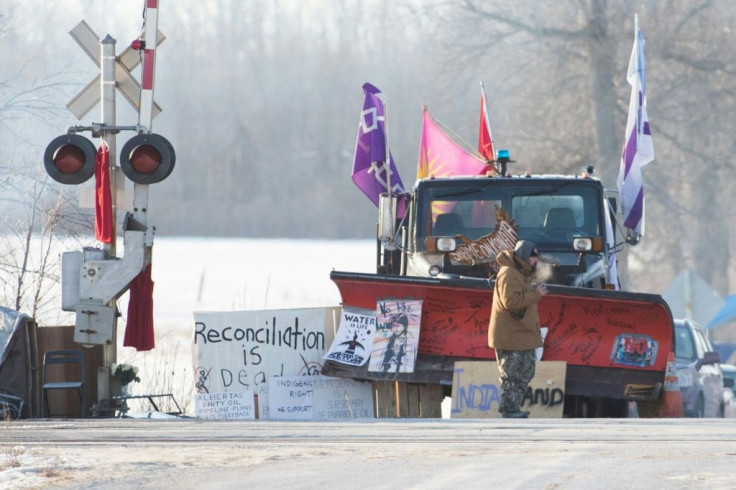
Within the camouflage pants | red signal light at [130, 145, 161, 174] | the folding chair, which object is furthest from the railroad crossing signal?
Answer: the camouflage pants

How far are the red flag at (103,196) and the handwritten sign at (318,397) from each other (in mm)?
2318

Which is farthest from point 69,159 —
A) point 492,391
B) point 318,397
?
point 492,391

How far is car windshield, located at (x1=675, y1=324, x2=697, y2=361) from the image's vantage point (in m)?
19.4

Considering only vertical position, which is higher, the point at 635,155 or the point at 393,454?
the point at 635,155

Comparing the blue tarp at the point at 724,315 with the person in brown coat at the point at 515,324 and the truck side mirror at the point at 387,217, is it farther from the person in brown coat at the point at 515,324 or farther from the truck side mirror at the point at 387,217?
the person in brown coat at the point at 515,324

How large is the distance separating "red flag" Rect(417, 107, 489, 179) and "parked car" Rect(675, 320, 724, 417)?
3.74 m

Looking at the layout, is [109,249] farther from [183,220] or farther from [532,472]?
[183,220]

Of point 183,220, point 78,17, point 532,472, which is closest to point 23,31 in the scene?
point 78,17

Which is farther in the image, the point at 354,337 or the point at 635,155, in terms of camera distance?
the point at 635,155

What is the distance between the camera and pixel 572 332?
13430 mm

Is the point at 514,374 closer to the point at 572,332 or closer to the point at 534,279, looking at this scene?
the point at 534,279

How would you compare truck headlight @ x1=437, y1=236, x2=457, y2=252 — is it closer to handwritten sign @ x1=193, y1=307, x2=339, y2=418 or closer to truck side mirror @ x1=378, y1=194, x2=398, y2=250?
truck side mirror @ x1=378, y1=194, x2=398, y2=250

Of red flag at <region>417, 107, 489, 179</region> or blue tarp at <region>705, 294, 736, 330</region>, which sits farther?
blue tarp at <region>705, 294, 736, 330</region>

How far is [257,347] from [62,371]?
202cm
